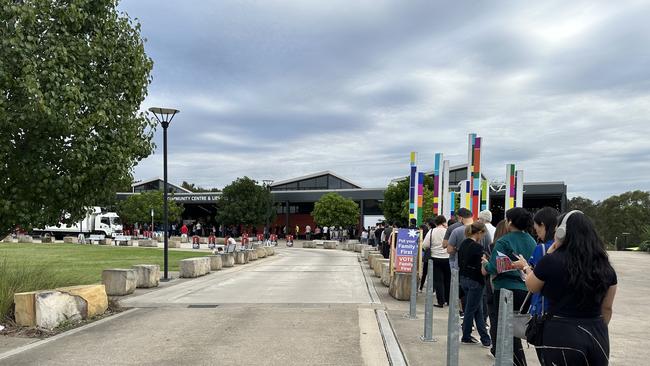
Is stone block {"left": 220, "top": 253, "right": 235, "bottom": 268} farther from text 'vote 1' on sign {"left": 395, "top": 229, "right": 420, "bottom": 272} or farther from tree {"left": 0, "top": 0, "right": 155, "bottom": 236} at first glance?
tree {"left": 0, "top": 0, "right": 155, "bottom": 236}

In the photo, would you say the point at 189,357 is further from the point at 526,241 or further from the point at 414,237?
the point at 414,237

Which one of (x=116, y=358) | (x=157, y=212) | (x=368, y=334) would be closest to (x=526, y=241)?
(x=368, y=334)

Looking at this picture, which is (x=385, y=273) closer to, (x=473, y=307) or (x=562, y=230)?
(x=473, y=307)

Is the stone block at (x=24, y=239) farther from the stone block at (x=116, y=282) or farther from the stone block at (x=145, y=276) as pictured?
the stone block at (x=116, y=282)

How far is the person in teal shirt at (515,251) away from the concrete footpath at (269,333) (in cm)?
105

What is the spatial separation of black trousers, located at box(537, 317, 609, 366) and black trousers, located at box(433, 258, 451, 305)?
651 centimetres

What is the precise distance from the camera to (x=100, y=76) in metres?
8.71

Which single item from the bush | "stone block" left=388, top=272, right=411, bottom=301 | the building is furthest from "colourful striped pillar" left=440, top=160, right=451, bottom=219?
the building

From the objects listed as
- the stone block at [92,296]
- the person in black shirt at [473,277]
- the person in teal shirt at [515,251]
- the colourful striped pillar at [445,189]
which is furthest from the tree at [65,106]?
the colourful striped pillar at [445,189]

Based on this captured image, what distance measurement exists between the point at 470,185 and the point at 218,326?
36.3ft

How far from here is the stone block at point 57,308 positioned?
7.62 metres

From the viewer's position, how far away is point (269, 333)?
7375 millimetres

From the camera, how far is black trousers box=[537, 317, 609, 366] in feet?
10.3

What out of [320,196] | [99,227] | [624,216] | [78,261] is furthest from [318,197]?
[78,261]
